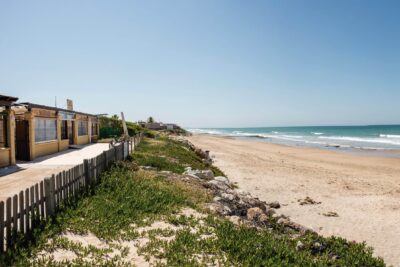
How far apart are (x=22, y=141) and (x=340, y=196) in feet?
55.4

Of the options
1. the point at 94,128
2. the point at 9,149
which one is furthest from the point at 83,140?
the point at 9,149

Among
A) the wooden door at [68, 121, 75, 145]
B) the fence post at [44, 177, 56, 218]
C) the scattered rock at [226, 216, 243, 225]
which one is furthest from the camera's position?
the wooden door at [68, 121, 75, 145]

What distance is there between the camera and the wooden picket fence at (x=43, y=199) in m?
5.29

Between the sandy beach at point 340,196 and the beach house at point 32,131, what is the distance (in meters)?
11.6

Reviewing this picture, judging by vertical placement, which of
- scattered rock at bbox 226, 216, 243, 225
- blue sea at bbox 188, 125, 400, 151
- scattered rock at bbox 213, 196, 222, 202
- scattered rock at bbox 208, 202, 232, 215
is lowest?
blue sea at bbox 188, 125, 400, 151

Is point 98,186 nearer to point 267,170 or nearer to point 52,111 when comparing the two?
point 52,111

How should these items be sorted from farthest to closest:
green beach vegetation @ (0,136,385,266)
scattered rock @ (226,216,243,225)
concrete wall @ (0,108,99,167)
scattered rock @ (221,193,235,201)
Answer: concrete wall @ (0,108,99,167) → scattered rock @ (221,193,235,201) → scattered rock @ (226,216,243,225) → green beach vegetation @ (0,136,385,266)

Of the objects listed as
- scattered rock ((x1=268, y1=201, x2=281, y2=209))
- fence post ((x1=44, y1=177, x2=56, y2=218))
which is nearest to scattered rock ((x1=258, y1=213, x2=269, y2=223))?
scattered rock ((x1=268, y1=201, x2=281, y2=209))

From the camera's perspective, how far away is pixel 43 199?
6.46m

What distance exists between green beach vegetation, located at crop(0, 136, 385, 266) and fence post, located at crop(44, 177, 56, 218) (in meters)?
0.22

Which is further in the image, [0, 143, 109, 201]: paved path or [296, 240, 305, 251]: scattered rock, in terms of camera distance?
[0, 143, 109, 201]: paved path

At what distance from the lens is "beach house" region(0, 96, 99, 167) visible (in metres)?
14.0

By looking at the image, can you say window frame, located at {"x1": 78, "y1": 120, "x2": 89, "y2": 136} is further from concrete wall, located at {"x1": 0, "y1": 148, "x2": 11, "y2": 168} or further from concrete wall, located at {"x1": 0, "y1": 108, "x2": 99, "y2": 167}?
concrete wall, located at {"x1": 0, "y1": 148, "x2": 11, "y2": 168}

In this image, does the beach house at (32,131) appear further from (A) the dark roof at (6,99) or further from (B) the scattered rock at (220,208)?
(B) the scattered rock at (220,208)
